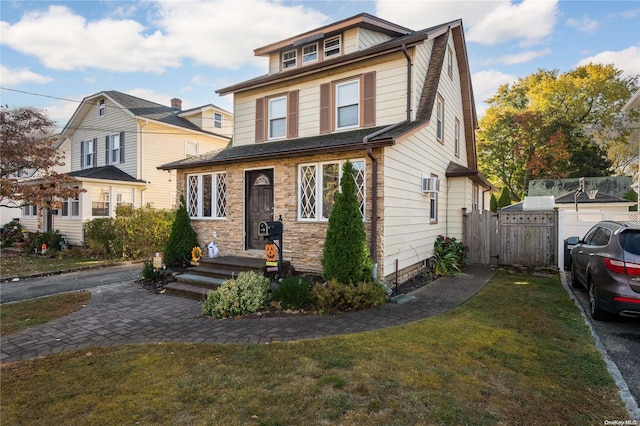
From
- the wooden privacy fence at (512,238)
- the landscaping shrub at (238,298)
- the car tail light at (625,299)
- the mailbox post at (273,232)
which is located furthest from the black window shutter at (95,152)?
the car tail light at (625,299)

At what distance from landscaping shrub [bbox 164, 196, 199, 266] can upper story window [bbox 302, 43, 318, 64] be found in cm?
613

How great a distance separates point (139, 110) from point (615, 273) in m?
21.0

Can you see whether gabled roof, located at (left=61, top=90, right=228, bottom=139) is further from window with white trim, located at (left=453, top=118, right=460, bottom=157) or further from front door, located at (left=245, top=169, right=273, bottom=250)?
window with white trim, located at (left=453, top=118, right=460, bottom=157)

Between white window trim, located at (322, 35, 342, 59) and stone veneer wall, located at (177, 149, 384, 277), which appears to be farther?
white window trim, located at (322, 35, 342, 59)

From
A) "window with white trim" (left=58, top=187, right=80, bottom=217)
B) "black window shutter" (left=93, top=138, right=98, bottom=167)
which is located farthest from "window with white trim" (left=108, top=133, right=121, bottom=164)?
"window with white trim" (left=58, top=187, right=80, bottom=217)

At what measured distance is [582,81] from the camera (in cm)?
2952

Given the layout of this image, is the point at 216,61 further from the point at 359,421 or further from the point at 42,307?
the point at 359,421

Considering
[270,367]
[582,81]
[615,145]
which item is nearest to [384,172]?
[270,367]

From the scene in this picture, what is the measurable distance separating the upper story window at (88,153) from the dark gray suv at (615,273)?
23.9 metres

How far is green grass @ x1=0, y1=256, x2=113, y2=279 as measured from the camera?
10.9 m

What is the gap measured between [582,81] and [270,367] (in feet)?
122

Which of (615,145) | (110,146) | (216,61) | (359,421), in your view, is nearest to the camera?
(359,421)

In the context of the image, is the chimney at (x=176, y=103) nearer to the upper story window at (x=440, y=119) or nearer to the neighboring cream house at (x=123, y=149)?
the neighboring cream house at (x=123, y=149)

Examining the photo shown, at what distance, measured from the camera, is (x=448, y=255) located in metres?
10.4
